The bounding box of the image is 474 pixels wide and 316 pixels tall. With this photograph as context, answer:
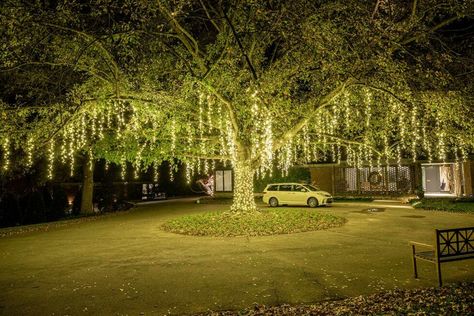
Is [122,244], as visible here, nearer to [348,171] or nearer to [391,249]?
[391,249]

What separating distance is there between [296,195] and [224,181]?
13358 millimetres

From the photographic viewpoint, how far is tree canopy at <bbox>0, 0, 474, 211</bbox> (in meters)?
12.0

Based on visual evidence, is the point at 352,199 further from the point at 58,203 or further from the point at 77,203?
the point at 58,203

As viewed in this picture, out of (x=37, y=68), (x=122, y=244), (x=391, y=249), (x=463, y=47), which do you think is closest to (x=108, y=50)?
(x=37, y=68)

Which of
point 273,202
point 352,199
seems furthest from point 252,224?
point 352,199

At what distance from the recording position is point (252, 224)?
1528cm

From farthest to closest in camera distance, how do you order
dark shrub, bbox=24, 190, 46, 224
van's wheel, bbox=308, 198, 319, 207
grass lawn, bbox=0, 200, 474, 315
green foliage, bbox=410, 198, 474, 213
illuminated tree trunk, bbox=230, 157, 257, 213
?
dark shrub, bbox=24, 190, 46, 224 → van's wheel, bbox=308, 198, 319, 207 → green foliage, bbox=410, 198, 474, 213 → illuminated tree trunk, bbox=230, 157, 257, 213 → grass lawn, bbox=0, 200, 474, 315

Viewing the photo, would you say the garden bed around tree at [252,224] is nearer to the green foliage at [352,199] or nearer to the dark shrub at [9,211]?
the green foliage at [352,199]

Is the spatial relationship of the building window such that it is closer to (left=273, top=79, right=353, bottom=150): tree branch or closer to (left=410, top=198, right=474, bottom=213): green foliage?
(left=410, top=198, right=474, bottom=213): green foliage

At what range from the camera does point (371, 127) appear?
1866cm

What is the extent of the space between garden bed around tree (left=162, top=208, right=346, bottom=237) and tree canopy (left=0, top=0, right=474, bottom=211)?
3.52 feet

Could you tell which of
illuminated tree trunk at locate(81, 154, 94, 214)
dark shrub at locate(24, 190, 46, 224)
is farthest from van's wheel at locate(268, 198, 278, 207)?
dark shrub at locate(24, 190, 46, 224)

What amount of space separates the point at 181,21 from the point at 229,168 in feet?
74.2

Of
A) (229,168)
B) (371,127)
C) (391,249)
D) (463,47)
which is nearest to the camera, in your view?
(391,249)
